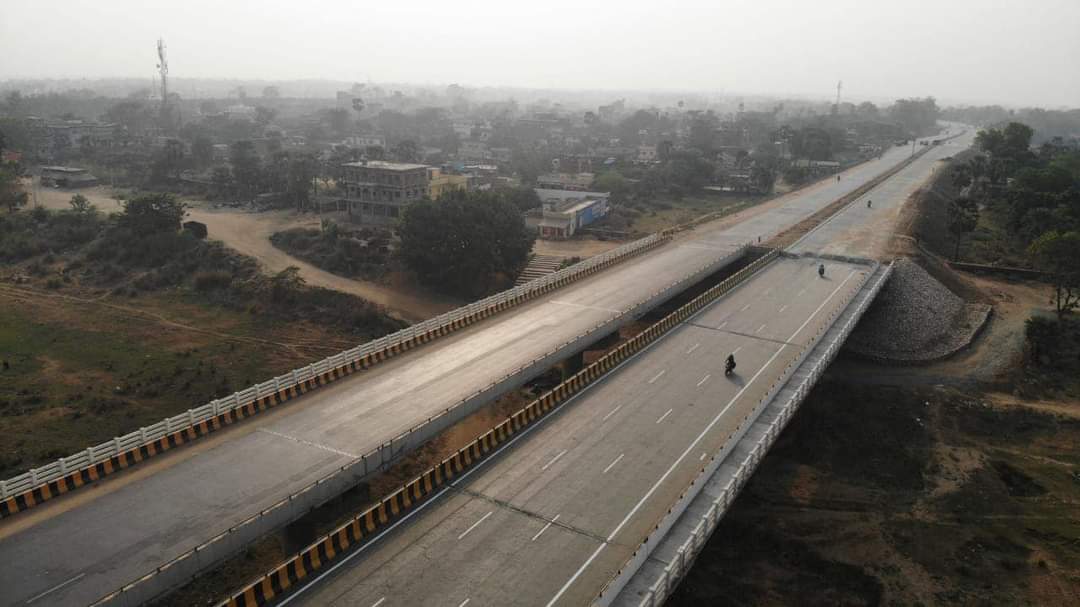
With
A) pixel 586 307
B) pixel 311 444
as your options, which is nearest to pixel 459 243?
pixel 586 307

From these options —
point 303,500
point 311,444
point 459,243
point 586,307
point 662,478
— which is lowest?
point 662,478

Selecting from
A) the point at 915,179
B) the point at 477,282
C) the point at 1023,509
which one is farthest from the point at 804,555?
the point at 915,179

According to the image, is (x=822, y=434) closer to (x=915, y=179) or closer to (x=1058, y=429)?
(x=1058, y=429)

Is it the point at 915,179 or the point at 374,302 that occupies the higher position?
the point at 915,179

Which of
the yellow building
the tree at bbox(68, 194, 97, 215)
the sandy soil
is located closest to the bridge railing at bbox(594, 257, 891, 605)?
the sandy soil

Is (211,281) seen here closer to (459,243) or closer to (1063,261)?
(459,243)

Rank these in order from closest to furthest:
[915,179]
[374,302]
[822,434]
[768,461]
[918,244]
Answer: [768,461] → [822,434] → [374,302] → [918,244] → [915,179]

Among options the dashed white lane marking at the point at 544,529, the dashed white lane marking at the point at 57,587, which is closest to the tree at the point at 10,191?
the dashed white lane marking at the point at 57,587
